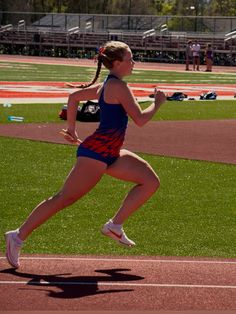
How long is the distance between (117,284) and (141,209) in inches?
178

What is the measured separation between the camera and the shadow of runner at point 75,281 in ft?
25.9

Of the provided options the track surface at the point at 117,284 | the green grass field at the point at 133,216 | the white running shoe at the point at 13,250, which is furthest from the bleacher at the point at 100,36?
the white running shoe at the point at 13,250

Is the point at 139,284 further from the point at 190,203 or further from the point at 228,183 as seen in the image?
the point at 228,183

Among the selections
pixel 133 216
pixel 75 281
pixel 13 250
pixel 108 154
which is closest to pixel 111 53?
pixel 108 154

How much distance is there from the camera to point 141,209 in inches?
500

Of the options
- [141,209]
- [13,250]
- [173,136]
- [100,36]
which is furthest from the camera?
[100,36]

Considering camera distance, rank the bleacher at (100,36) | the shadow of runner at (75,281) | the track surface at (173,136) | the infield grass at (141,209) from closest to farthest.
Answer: the shadow of runner at (75,281)
the infield grass at (141,209)
the track surface at (173,136)
the bleacher at (100,36)

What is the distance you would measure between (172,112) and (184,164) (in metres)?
11.5

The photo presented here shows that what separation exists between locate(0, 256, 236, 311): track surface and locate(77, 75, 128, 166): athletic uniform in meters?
0.91

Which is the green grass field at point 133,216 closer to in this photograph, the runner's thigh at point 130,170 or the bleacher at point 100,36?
the runner's thigh at point 130,170

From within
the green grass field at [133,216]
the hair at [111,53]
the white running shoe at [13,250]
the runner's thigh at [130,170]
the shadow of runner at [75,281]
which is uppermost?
the hair at [111,53]

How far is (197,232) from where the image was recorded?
1116 centimetres

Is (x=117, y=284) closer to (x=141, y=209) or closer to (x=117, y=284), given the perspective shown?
(x=117, y=284)

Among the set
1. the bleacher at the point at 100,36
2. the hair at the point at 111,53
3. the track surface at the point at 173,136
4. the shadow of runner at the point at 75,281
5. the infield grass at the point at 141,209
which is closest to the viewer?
the shadow of runner at the point at 75,281
